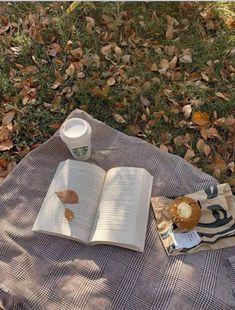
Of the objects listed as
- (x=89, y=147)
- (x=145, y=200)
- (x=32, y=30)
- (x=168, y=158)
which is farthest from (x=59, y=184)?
(x=32, y=30)

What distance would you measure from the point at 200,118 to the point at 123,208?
0.97 meters

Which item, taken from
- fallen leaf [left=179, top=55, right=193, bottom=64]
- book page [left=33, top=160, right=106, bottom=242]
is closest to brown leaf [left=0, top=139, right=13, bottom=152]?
book page [left=33, top=160, right=106, bottom=242]

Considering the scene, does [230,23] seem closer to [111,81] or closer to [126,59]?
[126,59]

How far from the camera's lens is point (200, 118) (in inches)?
101

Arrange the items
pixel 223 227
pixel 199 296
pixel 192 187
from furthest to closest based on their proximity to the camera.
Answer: pixel 192 187
pixel 223 227
pixel 199 296

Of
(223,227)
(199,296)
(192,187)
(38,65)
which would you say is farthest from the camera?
(38,65)

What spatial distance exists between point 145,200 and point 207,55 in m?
1.37

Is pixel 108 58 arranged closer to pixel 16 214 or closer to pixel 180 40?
pixel 180 40

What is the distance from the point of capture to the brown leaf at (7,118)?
2.62 m

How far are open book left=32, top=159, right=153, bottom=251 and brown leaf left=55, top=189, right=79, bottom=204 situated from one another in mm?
18

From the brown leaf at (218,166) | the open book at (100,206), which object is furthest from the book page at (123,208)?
the brown leaf at (218,166)

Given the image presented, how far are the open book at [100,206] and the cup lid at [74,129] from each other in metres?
0.14

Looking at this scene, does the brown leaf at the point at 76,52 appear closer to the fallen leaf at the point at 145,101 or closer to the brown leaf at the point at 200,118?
the fallen leaf at the point at 145,101

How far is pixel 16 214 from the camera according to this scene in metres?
2.07
